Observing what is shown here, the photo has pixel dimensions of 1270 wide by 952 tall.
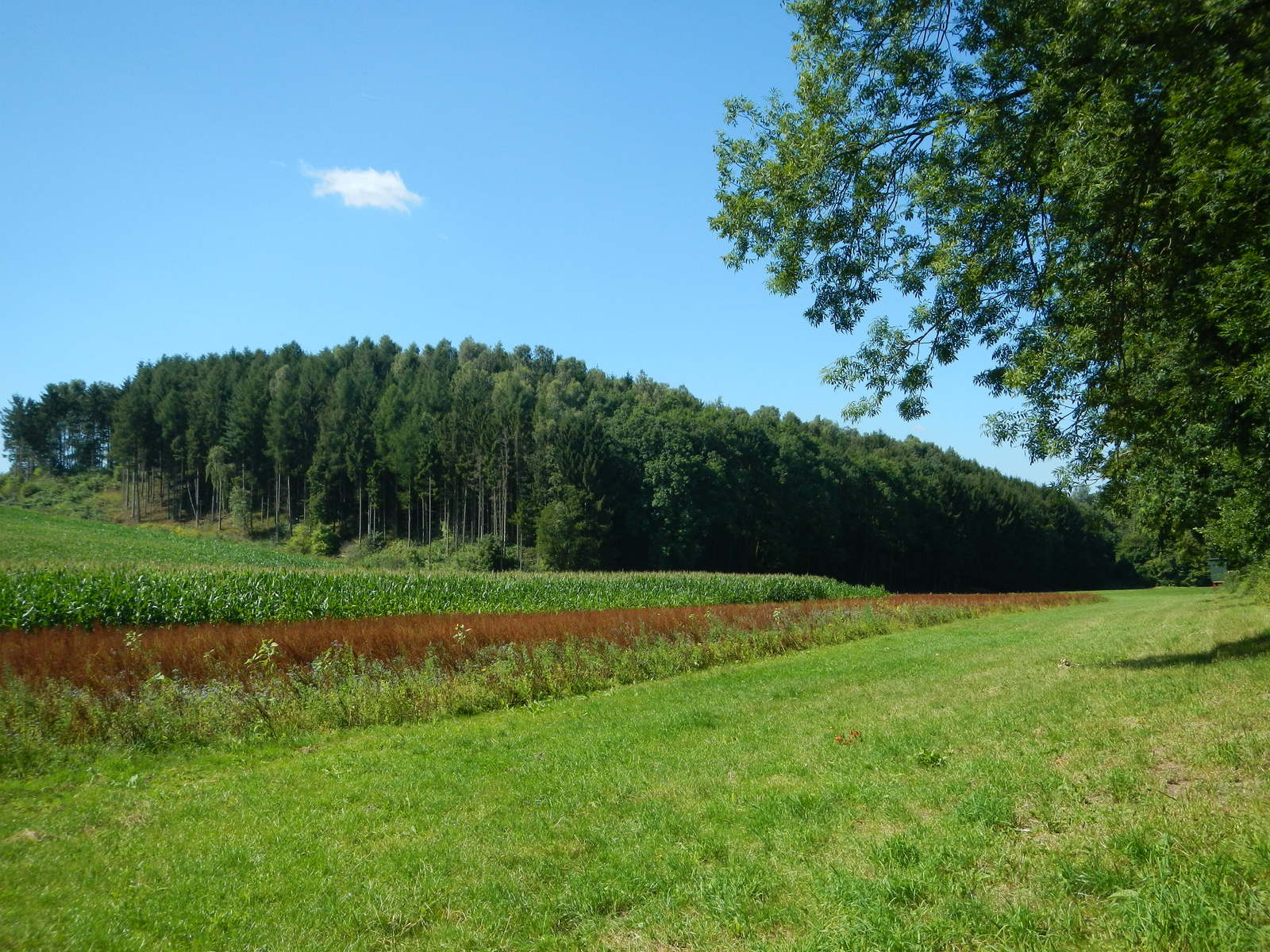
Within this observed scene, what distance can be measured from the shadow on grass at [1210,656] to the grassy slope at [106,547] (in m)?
29.9

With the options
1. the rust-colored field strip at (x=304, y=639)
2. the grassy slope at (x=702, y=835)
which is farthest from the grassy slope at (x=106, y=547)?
the grassy slope at (x=702, y=835)

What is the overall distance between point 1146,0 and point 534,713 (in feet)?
38.0

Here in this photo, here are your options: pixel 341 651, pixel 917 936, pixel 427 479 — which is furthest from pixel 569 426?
pixel 917 936

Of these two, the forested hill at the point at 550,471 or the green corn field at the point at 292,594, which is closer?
the green corn field at the point at 292,594

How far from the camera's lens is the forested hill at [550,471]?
72.9 m

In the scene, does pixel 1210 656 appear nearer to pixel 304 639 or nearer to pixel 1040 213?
pixel 1040 213

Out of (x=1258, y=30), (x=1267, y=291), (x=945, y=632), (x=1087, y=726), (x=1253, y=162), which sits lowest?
(x=945, y=632)

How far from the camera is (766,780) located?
23.6ft

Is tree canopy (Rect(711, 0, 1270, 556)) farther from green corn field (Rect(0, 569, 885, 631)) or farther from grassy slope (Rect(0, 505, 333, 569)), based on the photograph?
grassy slope (Rect(0, 505, 333, 569))

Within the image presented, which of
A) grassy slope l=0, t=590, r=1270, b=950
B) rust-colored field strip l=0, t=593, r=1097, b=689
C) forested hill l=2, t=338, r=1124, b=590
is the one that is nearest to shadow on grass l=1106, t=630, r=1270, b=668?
grassy slope l=0, t=590, r=1270, b=950

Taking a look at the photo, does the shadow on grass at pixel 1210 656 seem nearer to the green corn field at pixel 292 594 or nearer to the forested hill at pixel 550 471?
the green corn field at pixel 292 594

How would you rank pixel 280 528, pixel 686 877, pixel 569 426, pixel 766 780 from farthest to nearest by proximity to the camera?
pixel 280 528 → pixel 569 426 → pixel 766 780 → pixel 686 877

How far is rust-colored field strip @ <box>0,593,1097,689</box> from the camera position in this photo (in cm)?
1165

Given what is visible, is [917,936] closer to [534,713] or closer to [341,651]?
[534,713]
